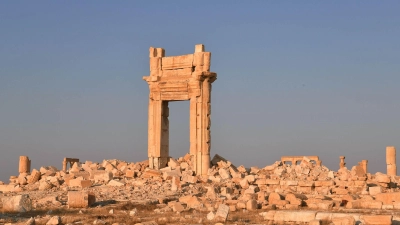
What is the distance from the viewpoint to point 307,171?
2642cm

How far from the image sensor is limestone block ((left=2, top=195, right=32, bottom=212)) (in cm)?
1666

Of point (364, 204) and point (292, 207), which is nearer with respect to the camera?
point (292, 207)

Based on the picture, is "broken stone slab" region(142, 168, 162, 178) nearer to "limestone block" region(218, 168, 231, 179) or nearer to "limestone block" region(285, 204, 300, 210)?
"limestone block" region(218, 168, 231, 179)

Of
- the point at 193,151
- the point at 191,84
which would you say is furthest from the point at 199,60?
the point at 193,151

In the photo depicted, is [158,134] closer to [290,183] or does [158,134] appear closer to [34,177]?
[34,177]

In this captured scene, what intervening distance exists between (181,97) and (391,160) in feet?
43.8

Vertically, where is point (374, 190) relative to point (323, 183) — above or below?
below

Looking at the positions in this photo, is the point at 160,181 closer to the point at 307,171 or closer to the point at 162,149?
the point at 162,149

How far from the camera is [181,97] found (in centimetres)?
2622

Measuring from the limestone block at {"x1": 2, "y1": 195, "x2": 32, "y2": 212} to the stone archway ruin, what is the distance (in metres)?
9.67

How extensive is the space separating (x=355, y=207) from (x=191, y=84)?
961 centimetres

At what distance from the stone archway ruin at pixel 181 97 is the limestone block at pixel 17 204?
381 inches

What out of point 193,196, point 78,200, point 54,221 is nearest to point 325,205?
point 193,196

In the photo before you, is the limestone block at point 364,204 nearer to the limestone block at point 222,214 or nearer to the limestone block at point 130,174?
the limestone block at point 222,214
